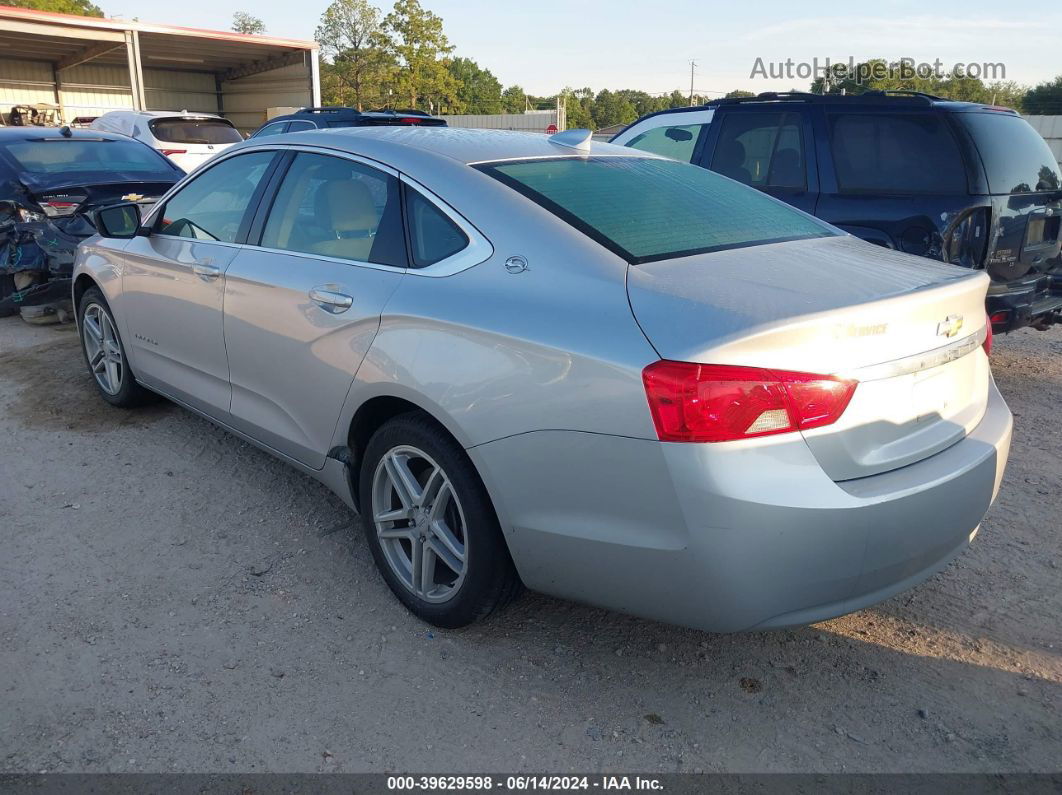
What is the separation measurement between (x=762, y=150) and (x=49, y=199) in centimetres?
559

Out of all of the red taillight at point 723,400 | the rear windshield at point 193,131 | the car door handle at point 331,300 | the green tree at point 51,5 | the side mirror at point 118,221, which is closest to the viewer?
the red taillight at point 723,400

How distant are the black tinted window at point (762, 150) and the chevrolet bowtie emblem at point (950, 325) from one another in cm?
345

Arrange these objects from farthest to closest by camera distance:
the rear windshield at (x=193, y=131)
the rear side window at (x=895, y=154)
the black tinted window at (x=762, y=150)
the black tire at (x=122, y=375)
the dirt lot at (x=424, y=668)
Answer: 1. the rear windshield at (x=193, y=131)
2. the black tinted window at (x=762, y=150)
3. the rear side window at (x=895, y=154)
4. the black tire at (x=122, y=375)
5. the dirt lot at (x=424, y=668)

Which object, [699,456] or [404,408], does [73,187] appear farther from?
[699,456]

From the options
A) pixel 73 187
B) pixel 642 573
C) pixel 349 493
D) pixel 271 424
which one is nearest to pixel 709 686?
pixel 642 573

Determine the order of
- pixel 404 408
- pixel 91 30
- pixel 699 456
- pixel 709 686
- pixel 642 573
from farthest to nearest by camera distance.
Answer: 1. pixel 91 30
2. pixel 404 408
3. pixel 709 686
4. pixel 642 573
5. pixel 699 456

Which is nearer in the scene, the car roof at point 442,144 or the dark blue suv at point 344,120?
the car roof at point 442,144

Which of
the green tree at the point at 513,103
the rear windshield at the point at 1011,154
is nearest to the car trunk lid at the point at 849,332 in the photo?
the rear windshield at the point at 1011,154

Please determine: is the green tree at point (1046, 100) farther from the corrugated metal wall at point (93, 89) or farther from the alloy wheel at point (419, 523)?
the corrugated metal wall at point (93, 89)

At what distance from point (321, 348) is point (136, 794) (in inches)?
60.1

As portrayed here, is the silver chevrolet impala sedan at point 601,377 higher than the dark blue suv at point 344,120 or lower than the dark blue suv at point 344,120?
lower

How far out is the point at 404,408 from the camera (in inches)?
116

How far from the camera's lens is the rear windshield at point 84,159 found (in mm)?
7367

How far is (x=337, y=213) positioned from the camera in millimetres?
3334
